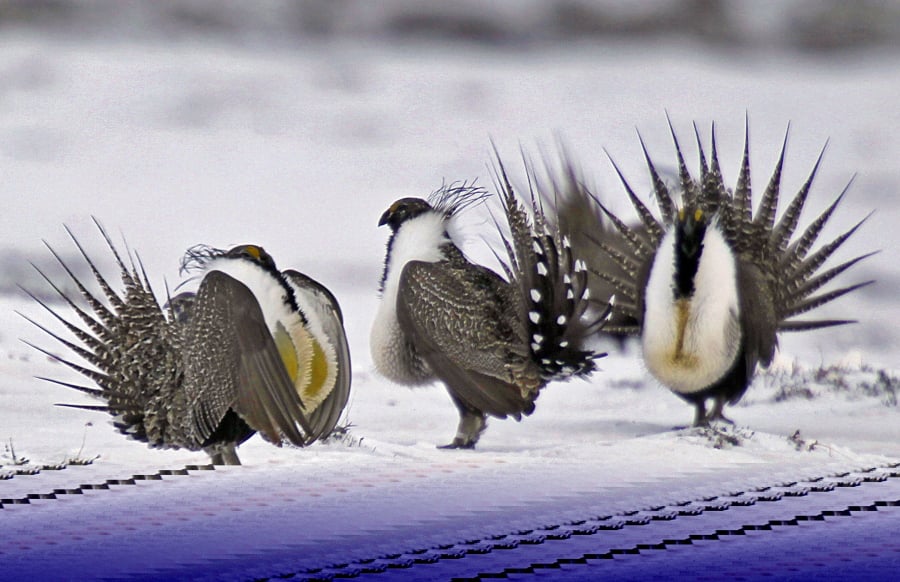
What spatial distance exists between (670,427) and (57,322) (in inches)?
43.8

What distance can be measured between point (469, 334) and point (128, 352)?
0.56 metres

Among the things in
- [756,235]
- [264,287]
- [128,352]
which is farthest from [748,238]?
[128,352]

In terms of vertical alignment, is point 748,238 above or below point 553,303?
above

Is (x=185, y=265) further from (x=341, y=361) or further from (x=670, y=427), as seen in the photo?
(x=670, y=427)

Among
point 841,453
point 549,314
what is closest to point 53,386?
point 549,314

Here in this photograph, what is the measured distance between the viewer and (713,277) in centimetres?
233

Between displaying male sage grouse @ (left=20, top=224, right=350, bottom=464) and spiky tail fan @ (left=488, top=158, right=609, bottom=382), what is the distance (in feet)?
1.03

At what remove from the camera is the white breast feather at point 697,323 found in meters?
2.31

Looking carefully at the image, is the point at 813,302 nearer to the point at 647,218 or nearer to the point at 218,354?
the point at 647,218

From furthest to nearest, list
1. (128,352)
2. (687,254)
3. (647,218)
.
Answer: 1. (647,218)
2. (687,254)
3. (128,352)

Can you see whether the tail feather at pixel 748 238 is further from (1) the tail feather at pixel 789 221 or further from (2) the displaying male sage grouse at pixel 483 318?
(2) the displaying male sage grouse at pixel 483 318

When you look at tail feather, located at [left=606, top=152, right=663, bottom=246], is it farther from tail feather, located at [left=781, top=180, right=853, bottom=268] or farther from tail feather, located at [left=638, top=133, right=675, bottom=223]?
tail feather, located at [left=781, top=180, right=853, bottom=268]

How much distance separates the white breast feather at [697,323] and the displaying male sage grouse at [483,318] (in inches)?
5.1

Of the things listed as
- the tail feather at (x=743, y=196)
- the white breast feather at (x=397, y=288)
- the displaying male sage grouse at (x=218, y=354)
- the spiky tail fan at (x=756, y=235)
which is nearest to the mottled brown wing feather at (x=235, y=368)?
the displaying male sage grouse at (x=218, y=354)
